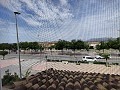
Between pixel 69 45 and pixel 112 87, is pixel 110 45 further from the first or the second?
pixel 112 87

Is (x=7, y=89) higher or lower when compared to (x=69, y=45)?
lower

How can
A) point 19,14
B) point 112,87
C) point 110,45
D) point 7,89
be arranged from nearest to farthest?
point 112,87
point 7,89
point 19,14
point 110,45

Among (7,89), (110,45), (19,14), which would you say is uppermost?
(19,14)

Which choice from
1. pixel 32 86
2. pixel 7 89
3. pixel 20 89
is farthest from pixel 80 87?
pixel 7 89

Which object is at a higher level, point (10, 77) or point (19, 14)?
point (19, 14)

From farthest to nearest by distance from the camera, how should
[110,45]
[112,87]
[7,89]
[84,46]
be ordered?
[84,46] < [110,45] < [7,89] < [112,87]

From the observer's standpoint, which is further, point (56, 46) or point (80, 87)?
point (56, 46)

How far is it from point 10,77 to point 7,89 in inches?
74.5

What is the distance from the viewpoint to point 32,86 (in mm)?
5898

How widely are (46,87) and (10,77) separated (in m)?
3.36

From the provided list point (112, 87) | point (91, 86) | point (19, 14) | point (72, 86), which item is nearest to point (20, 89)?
point (72, 86)

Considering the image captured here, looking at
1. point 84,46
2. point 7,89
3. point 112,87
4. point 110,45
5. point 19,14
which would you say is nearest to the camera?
point 112,87

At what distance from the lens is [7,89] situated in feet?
22.3

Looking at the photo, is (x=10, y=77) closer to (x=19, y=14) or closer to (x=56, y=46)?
(x=19, y=14)
